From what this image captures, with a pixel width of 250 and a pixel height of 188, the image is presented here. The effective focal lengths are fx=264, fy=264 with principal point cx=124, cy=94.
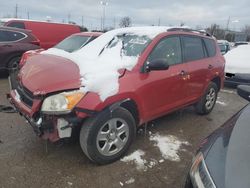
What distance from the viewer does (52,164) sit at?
327cm

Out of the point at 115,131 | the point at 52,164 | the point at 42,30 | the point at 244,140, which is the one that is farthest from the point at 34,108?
the point at 42,30

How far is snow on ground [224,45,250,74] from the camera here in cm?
816

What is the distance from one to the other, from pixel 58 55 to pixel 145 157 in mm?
1982

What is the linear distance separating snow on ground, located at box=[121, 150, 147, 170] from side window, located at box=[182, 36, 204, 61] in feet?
6.06

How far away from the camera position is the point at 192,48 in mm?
4801

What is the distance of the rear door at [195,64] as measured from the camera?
4.52m

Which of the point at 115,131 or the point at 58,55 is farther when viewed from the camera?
the point at 58,55

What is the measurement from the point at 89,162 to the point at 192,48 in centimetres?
279

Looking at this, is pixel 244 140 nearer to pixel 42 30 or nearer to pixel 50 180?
pixel 50 180

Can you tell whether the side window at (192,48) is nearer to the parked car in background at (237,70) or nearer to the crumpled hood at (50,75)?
the crumpled hood at (50,75)

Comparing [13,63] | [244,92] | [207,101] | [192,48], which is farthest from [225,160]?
[13,63]

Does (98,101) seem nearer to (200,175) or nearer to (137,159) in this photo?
(137,159)

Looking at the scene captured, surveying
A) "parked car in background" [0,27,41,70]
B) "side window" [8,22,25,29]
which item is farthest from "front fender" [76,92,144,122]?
"side window" [8,22,25,29]

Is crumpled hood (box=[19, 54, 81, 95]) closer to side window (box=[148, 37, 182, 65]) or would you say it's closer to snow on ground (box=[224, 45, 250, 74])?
side window (box=[148, 37, 182, 65])
